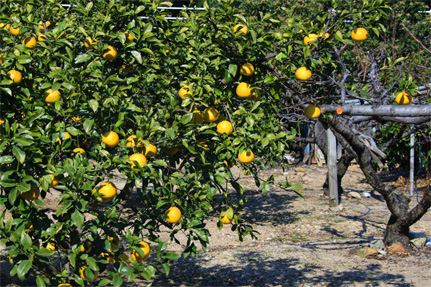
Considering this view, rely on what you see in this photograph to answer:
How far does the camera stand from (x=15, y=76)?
8.43 ft

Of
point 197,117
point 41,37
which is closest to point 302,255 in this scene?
point 197,117

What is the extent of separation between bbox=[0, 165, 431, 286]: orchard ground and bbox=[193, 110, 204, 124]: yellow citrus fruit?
1.14m

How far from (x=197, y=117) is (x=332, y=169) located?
6.37m

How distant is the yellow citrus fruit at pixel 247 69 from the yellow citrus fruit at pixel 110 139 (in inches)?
32.1

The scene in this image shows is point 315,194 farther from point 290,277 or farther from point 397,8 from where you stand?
point 397,8

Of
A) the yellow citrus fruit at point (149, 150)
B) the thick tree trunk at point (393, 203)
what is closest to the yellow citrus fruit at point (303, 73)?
the yellow citrus fruit at point (149, 150)

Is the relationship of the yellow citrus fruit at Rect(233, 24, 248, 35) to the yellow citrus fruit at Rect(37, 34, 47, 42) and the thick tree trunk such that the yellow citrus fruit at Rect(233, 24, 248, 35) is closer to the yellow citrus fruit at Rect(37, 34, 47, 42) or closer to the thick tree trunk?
the yellow citrus fruit at Rect(37, 34, 47, 42)

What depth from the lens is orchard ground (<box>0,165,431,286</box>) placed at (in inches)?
204

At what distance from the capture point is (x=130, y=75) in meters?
2.84

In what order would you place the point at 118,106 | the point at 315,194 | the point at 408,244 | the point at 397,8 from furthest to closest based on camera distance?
the point at 397,8 → the point at 315,194 → the point at 408,244 → the point at 118,106

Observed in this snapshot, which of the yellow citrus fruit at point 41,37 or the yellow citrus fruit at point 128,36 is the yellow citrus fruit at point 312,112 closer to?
the yellow citrus fruit at point 128,36

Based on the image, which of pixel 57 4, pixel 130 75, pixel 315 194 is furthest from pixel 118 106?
pixel 315 194

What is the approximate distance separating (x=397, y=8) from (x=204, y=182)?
11.0 meters

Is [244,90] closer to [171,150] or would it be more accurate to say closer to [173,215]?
[171,150]
